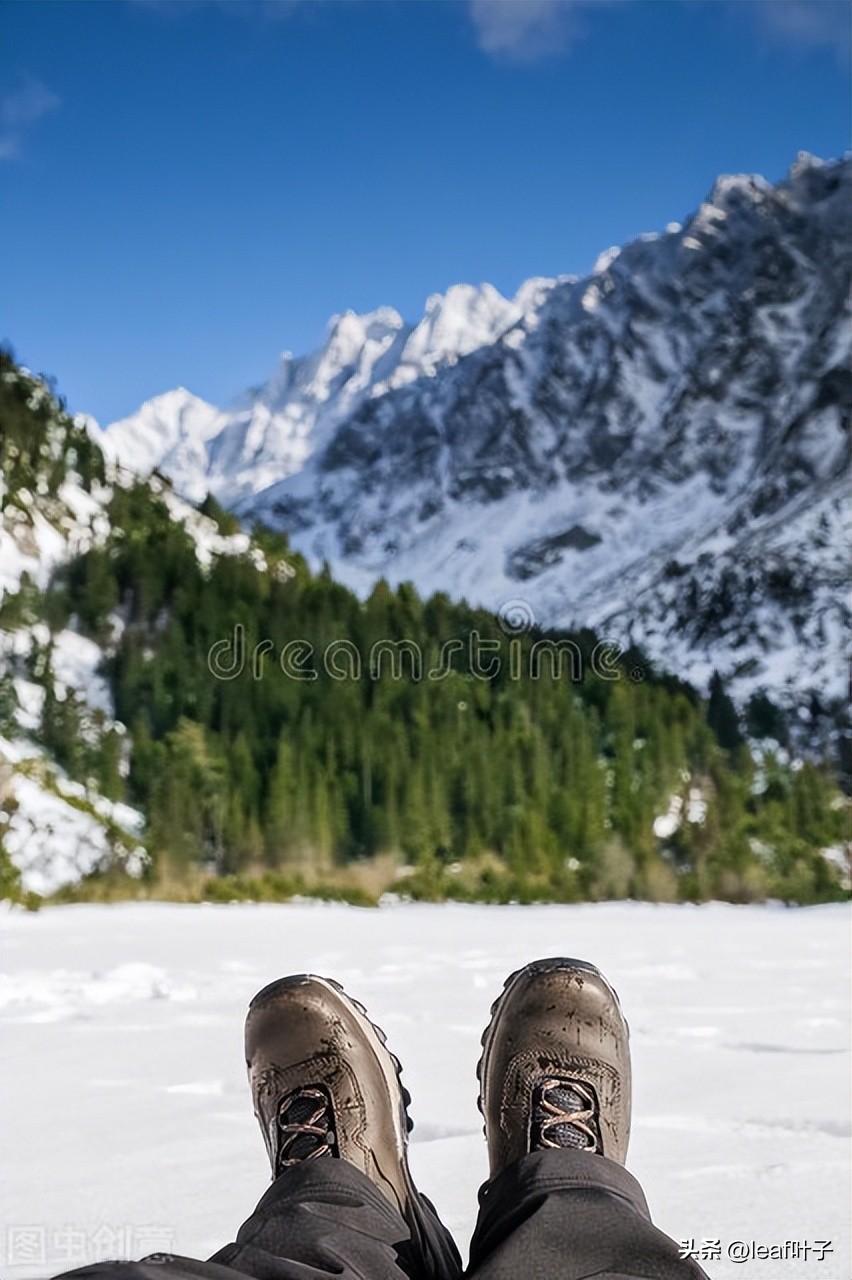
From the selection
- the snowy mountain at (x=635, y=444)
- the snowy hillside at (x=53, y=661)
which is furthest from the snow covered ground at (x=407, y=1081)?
the snowy mountain at (x=635, y=444)

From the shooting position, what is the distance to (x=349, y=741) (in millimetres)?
13695

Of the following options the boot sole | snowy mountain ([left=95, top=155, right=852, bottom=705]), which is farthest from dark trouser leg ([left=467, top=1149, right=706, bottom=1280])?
snowy mountain ([left=95, top=155, right=852, bottom=705])

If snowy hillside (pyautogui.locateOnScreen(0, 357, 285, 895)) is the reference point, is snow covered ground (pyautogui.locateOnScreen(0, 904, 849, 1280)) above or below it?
below

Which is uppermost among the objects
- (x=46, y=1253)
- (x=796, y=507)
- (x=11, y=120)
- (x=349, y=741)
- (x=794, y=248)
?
(x=794, y=248)

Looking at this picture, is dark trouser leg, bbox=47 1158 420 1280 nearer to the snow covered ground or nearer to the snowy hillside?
the snow covered ground

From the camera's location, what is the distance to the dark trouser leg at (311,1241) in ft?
3.20

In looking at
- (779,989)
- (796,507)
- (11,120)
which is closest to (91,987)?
(779,989)

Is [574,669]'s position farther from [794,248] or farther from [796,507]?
[794,248]

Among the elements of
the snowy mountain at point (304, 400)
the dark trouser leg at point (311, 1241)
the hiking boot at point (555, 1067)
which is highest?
the snowy mountain at point (304, 400)

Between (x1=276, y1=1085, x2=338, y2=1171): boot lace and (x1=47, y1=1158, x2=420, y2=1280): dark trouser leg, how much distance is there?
11 centimetres

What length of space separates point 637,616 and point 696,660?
346 inches
